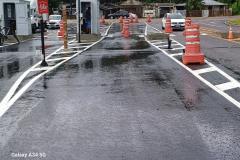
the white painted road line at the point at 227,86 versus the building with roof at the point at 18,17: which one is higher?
the building with roof at the point at 18,17

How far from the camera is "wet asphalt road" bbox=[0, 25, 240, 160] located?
6.91m

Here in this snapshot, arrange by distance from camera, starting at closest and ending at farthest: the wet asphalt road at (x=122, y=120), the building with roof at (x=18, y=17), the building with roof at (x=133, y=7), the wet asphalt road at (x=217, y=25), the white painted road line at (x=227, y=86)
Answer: the wet asphalt road at (x=122, y=120), the white painted road line at (x=227, y=86), the building with roof at (x=18, y=17), the wet asphalt road at (x=217, y=25), the building with roof at (x=133, y=7)

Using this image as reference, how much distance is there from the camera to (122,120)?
868cm

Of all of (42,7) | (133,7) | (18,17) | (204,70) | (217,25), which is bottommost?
(204,70)

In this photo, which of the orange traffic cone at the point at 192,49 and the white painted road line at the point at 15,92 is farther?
the orange traffic cone at the point at 192,49

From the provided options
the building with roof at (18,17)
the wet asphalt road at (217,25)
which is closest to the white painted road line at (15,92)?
the building with roof at (18,17)

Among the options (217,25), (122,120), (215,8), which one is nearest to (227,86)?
(122,120)

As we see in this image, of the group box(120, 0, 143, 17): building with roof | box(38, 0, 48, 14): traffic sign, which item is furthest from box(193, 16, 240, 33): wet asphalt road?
box(120, 0, 143, 17): building with roof

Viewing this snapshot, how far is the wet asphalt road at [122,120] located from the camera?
22.7ft

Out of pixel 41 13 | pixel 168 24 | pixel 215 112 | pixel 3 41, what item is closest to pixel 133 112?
pixel 215 112

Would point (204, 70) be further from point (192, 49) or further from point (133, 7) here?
point (133, 7)

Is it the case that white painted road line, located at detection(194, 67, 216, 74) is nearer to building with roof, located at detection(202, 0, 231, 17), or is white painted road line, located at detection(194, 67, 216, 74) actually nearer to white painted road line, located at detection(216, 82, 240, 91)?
white painted road line, located at detection(216, 82, 240, 91)

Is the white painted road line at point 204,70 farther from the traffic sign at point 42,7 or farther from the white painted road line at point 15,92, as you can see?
the traffic sign at point 42,7

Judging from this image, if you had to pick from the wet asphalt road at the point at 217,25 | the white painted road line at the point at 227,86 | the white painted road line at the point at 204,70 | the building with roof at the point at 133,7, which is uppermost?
the building with roof at the point at 133,7
